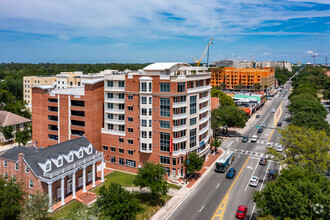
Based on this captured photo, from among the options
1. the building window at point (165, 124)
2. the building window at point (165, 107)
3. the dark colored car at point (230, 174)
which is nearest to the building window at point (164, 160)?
the building window at point (165, 124)

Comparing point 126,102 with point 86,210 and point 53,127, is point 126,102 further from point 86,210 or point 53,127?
point 86,210

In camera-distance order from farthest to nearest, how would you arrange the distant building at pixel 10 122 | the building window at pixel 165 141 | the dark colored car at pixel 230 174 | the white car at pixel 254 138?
the white car at pixel 254 138, the distant building at pixel 10 122, the dark colored car at pixel 230 174, the building window at pixel 165 141

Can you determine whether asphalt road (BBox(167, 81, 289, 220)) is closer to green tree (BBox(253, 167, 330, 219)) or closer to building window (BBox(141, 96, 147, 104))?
green tree (BBox(253, 167, 330, 219))

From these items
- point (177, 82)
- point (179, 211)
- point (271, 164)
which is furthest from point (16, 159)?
point (271, 164)

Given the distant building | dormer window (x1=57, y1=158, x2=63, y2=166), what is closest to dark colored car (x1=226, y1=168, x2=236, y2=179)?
dormer window (x1=57, y1=158, x2=63, y2=166)

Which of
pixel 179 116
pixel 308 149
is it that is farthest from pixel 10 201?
pixel 308 149

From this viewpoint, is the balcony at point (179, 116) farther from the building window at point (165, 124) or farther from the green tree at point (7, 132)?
the green tree at point (7, 132)
